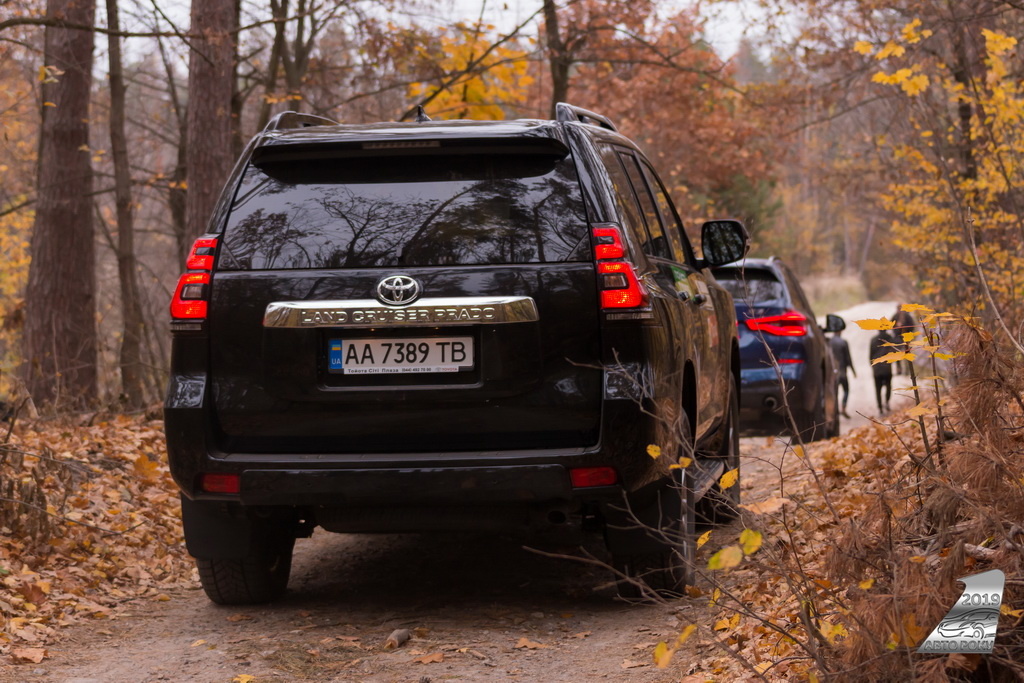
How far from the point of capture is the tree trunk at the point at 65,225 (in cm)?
1377

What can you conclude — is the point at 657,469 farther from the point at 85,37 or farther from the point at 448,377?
the point at 85,37

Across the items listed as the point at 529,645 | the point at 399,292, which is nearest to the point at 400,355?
the point at 399,292

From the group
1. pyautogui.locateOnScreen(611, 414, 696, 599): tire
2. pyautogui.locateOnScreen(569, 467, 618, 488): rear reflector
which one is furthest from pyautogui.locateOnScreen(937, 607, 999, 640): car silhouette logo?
pyautogui.locateOnScreen(611, 414, 696, 599): tire

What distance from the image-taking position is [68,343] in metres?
13.6

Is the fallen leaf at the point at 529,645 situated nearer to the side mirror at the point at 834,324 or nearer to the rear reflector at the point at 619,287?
the rear reflector at the point at 619,287

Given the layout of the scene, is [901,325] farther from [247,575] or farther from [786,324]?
[786,324]

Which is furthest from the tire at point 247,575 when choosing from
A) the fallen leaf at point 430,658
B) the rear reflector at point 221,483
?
the fallen leaf at point 430,658

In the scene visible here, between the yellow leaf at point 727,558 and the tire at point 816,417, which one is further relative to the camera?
the tire at point 816,417

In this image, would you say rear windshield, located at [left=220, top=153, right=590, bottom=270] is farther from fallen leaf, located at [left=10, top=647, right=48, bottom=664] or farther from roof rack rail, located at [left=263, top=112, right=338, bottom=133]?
fallen leaf, located at [left=10, top=647, right=48, bottom=664]

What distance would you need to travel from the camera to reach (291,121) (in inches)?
223

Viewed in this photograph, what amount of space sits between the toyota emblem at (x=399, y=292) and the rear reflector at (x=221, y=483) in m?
0.94

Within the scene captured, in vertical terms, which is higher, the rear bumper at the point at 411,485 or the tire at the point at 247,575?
the rear bumper at the point at 411,485

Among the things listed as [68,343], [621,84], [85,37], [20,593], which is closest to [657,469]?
[20,593]

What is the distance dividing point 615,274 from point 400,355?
2.93ft
